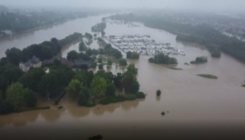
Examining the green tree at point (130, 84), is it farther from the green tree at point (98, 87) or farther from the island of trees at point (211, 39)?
the island of trees at point (211, 39)

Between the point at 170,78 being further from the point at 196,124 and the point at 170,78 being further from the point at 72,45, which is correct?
the point at 72,45

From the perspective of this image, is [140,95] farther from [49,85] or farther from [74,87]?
[49,85]

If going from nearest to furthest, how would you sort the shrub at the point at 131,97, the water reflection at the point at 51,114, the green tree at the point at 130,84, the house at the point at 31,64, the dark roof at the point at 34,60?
1. the water reflection at the point at 51,114
2. the shrub at the point at 131,97
3. the green tree at the point at 130,84
4. the house at the point at 31,64
5. the dark roof at the point at 34,60

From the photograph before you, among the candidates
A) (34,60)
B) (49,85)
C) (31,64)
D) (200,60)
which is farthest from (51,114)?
(200,60)

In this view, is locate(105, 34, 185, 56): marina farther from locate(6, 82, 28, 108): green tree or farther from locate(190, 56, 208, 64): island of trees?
locate(6, 82, 28, 108): green tree

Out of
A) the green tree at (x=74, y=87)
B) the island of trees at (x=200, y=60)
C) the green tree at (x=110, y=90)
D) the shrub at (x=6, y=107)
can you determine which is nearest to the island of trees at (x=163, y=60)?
the island of trees at (x=200, y=60)

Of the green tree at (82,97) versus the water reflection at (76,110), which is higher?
the green tree at (82,97)

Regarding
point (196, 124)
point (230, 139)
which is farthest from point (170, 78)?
point (230, 139)
